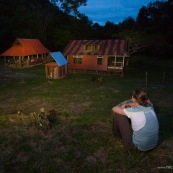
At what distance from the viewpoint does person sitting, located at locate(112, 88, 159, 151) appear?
3627 mm

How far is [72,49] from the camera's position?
23.2m

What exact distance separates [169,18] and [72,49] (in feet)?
86.8

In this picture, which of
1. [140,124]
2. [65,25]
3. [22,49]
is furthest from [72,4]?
[140,124]

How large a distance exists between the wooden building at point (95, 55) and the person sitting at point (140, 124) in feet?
57.3

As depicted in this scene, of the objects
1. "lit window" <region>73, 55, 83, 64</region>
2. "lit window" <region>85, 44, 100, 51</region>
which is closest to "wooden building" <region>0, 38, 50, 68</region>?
"lit window" <region>73, 55, 83, 64</region>

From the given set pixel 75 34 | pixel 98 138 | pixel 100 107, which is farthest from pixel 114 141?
pixel 75 34

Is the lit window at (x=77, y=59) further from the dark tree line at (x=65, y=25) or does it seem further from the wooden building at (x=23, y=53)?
the dark tree line at (x=65, y=25)

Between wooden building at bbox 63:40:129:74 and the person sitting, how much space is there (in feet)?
57.3

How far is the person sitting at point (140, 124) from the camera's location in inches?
143

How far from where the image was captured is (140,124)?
143 inches

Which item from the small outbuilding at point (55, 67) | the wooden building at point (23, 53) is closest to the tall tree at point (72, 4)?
the wooden building at point (23, 53)

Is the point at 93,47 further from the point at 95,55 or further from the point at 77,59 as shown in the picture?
the point at 77,59

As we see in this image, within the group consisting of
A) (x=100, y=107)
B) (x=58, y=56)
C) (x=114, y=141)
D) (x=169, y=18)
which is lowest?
(x=100, y=107)

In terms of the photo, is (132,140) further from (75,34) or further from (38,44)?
(75,34)
